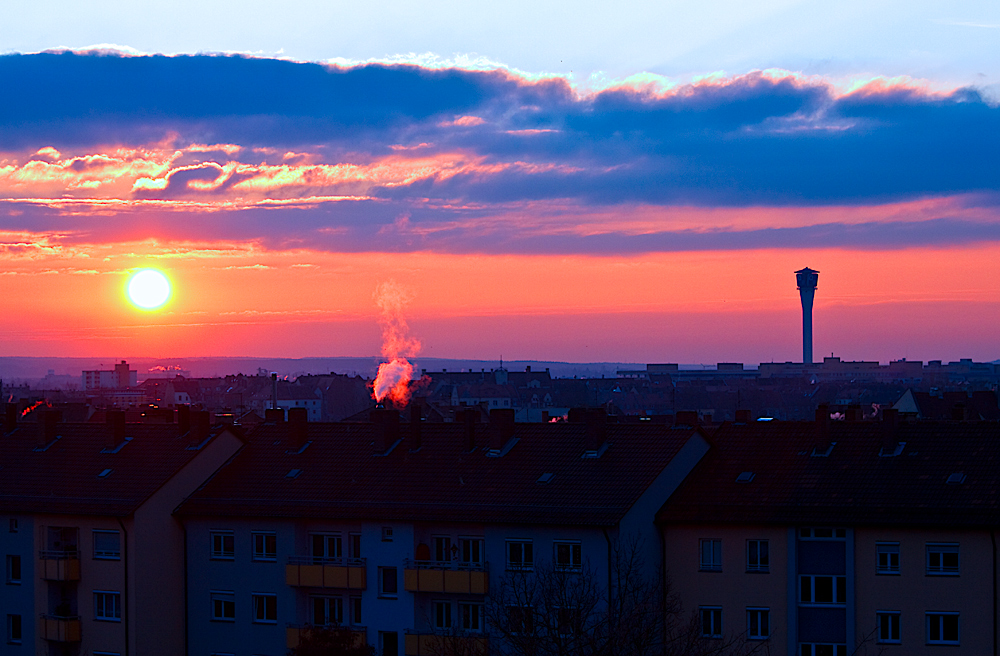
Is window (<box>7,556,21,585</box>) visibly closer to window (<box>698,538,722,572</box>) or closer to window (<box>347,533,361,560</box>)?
window (<box>347,533,361,560</box>)

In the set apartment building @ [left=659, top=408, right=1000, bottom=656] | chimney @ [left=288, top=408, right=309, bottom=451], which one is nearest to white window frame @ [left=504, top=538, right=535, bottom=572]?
apartment building @ [left=659, top=408, right=1000, bottom=656]

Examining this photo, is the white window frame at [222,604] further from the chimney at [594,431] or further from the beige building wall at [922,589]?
the beige building wall at [922,589]

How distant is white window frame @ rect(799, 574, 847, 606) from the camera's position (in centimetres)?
4059

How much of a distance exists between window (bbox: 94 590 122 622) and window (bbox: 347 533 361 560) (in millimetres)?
7994

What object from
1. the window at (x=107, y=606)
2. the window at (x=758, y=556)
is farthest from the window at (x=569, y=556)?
the window at (x=107, y=606)

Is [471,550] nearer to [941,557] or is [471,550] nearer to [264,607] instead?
[264,607]

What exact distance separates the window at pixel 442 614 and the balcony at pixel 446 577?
2.63 ft

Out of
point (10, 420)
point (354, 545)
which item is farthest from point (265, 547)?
point (10, 420)

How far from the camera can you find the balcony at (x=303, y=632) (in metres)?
42.2

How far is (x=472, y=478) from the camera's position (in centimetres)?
4469

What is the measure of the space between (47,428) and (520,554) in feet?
67.0

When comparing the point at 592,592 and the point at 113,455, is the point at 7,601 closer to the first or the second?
the point at 113,455

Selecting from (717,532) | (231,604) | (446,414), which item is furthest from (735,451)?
(446,414)

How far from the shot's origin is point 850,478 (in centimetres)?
4253
